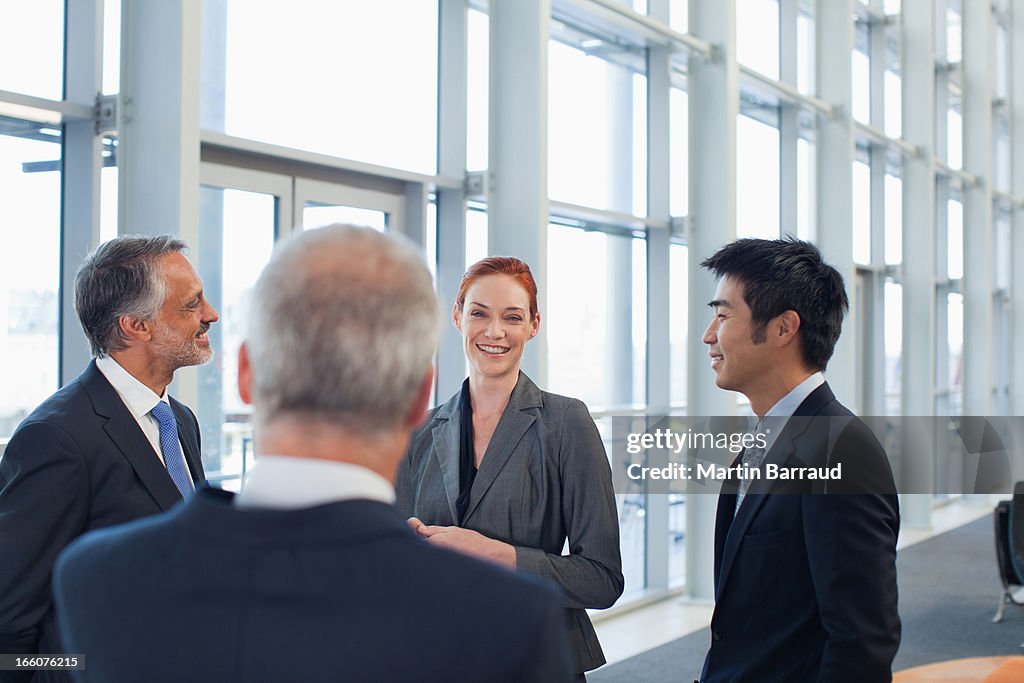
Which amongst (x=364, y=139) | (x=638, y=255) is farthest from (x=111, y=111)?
(x=638, y=255)

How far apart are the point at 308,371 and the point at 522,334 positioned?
5.16ft

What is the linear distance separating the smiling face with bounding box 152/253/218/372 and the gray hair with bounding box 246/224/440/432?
1.52 m

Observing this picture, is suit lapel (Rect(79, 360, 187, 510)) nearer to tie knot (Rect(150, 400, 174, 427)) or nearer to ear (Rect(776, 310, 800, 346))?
tie knot (Rect(150, 400, 174, 427))

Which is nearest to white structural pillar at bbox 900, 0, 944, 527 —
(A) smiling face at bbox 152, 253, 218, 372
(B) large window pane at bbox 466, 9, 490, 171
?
(B) large window pane at bbox 466, 9, 490, 171

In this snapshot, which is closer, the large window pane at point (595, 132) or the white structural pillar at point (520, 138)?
the white structural pillar at point (520, 138)

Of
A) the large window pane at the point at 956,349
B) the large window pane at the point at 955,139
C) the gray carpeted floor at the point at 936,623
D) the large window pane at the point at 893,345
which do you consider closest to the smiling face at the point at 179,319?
the gray carpeted floor at the point at 936,623

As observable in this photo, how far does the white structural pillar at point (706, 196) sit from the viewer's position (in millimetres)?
7004

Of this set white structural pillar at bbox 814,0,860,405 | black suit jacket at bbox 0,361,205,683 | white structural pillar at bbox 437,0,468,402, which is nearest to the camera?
black suit jacket at bbox 0,361,205,683

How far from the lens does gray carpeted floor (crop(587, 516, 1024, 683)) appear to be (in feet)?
17.3

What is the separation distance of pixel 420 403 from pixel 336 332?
0.13 m

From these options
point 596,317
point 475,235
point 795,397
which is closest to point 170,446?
point 795,397

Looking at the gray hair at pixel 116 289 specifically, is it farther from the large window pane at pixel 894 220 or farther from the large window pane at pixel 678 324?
the large window pane at pixel 894 220

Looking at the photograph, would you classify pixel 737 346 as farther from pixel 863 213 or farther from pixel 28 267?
pixel 863 213

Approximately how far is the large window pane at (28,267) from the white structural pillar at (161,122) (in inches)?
10.8
